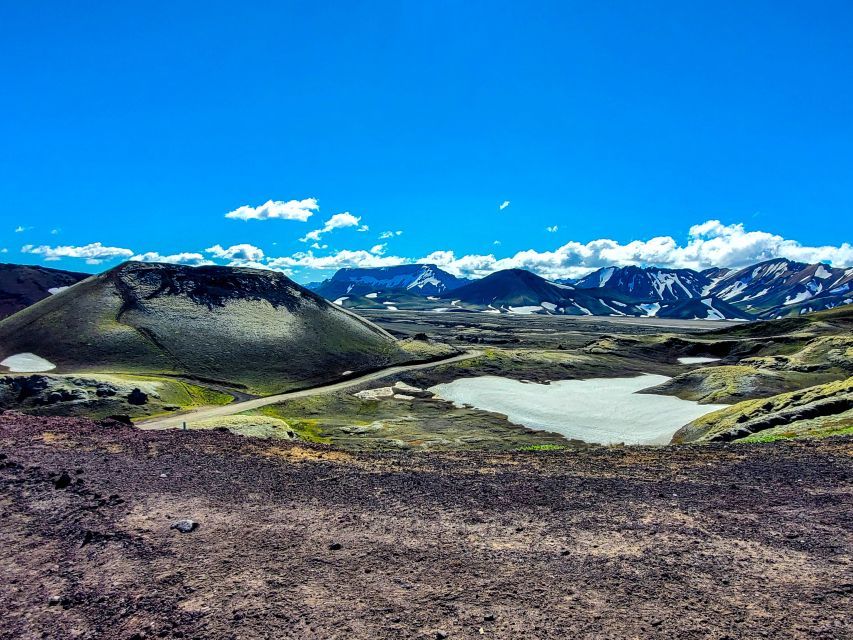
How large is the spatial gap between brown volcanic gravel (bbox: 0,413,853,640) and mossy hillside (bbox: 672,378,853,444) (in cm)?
1811

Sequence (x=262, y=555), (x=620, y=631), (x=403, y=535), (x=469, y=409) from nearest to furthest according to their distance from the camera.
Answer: (x=620, y=631), (x=262, y=555), (x=403, y=535), (x=469, y=409)

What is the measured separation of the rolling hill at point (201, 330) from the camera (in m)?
91.1

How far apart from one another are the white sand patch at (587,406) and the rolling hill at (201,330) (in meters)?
27.8

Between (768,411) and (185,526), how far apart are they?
45785 mm

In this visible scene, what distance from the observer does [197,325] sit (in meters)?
107

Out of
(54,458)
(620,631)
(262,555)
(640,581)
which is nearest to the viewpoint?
(620,631)

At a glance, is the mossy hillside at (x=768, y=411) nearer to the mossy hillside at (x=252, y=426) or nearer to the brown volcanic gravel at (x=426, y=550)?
the brown volcanic gravel at (x=426, y=550)

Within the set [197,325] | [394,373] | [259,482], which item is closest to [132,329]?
[197,325]

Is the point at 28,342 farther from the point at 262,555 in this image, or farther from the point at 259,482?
the point at 262,555

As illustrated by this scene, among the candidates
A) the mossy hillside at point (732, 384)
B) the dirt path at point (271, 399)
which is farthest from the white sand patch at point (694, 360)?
the dirt path at point (271, 399)

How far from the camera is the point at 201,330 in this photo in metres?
105

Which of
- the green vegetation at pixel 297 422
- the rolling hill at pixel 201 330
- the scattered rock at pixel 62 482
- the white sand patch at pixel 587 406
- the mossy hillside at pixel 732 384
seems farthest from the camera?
the rolling hill at pixel 201 330

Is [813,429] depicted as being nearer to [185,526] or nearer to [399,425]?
[185,526]

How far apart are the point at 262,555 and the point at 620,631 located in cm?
859
